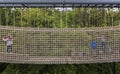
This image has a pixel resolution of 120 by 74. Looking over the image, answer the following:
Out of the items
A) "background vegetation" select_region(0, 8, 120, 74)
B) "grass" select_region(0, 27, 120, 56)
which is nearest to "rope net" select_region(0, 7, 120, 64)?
"grass" select_region(0, 27, 120, 56)

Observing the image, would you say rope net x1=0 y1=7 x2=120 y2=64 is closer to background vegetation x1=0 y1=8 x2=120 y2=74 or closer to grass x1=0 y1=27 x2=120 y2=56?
grass x1=0 y1=27 x2=120 y2=56

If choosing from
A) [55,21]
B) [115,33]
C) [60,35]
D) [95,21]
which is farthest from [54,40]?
[95,21]

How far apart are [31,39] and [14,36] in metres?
0.40

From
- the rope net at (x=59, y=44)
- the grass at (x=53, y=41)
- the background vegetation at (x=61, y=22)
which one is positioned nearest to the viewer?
the rope net at (x=59, y=44)

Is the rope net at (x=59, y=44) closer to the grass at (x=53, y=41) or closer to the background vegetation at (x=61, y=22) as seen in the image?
the grass at (x=53, y=41)

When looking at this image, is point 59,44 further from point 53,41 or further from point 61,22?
point 61,22

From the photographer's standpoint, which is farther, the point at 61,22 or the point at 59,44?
the point at 61,22

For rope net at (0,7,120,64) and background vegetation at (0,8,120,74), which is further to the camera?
background vegetation at (0,8,120,74)

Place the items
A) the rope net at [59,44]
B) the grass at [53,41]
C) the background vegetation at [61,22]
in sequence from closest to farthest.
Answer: the rope net at [59,44], the grass at [53,41], the background vegetation at [61,22]

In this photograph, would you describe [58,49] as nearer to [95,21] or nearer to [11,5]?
[11,5]

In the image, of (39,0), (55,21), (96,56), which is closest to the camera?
(96,56)

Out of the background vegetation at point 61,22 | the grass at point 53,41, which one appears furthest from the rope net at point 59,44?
the background vegetation at point 61,22

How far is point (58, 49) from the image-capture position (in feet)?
24.8

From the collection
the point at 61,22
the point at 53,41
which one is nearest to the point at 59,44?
the point at 53,41
